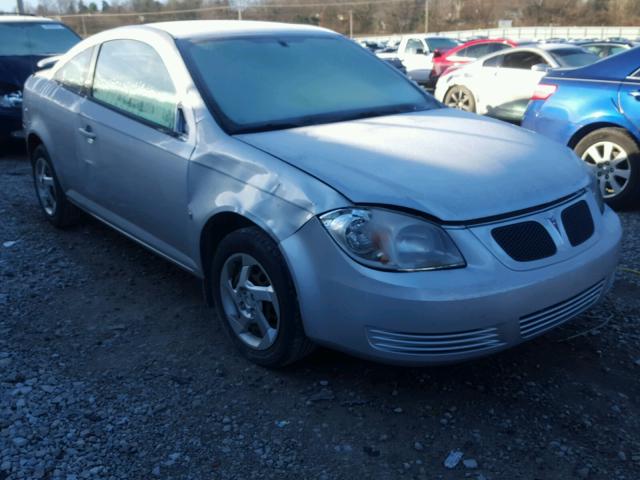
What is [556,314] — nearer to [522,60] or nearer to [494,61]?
[522,60]

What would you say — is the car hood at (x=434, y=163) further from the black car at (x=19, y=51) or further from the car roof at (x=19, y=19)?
the car roof at (x=19, y=19)

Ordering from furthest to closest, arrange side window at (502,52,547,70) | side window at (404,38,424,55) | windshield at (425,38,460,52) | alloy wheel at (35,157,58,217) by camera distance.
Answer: windshield at (425,38,460,52), side window at (404,38,424,55), side window at (502,52,547,70), alloy wheel at (35,157,58,217)

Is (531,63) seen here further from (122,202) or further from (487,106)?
(122,202)

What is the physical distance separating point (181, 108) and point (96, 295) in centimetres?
142

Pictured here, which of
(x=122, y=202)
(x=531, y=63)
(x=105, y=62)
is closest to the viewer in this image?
(x=122, y=202)

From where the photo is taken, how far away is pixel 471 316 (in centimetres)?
255

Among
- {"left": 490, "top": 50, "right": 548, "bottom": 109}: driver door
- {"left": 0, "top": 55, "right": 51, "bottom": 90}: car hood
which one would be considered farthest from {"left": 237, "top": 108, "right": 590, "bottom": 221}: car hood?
{"left": 490, "top": 50, "right": 548, "bottom": 109}: driver door

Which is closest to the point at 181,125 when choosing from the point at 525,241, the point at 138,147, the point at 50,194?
the point at 138,147

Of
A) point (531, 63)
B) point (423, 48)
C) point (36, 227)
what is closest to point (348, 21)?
point (423, 48)

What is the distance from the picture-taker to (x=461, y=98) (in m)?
11.5

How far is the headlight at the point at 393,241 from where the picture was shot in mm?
2605

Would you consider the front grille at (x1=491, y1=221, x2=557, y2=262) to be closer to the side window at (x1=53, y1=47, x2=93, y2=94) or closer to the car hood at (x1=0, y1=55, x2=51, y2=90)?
the side window at (x1=53, y1=47, x2=93, y2=94)

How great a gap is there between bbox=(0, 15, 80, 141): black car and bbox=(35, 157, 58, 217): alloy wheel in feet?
10.3

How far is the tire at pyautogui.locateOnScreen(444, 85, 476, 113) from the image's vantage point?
11.3m
